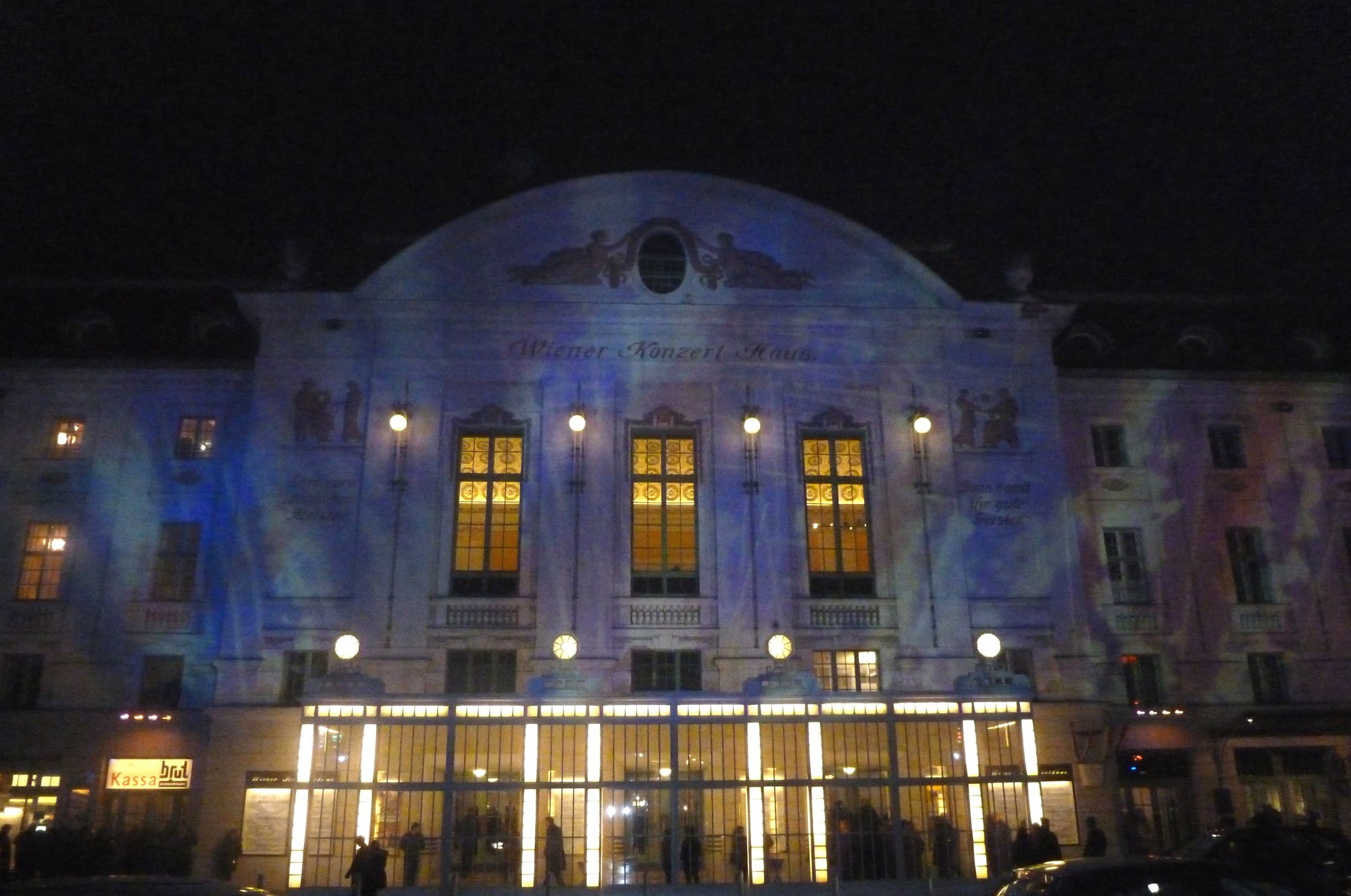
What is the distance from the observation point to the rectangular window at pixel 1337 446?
26.0 meters

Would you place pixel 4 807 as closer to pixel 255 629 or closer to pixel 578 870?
pixel 255 629

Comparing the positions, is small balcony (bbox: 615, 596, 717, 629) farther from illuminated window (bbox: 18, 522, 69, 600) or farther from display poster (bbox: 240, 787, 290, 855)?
illuminated window (bbox: 18, 522, 69, 600)

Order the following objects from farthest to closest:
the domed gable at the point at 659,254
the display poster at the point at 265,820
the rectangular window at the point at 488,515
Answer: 1. the domed gable at the point at 659,254
2. the rectangular window at the point at 488,515
3. the display poster at the point at 265,820

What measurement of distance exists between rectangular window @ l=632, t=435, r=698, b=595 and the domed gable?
3.78m

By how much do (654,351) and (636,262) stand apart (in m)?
2.33

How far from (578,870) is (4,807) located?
1450 cm

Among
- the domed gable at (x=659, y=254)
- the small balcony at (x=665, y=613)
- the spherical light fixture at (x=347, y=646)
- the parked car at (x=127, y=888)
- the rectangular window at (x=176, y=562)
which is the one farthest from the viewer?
the domed gable at (x=659, y=254)

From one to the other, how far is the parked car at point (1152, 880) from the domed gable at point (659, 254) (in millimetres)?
17657

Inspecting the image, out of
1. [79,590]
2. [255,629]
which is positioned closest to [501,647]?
[255,629]

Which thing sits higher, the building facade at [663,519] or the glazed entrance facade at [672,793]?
the building facade at [663,519]

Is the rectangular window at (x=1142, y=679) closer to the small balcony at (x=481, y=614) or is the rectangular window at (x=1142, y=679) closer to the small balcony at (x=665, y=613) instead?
the small balcony at (x=665, y=613)

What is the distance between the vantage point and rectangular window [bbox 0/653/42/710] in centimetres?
2264

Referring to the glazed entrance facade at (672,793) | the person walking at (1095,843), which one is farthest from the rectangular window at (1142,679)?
the glazed entrance facade at (672,793)

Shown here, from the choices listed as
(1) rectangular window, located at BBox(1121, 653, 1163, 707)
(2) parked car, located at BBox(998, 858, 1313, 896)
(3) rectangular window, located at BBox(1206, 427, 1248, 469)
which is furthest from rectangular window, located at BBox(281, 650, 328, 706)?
(3) rectangular window, located at BBox(1206, 427, 1248, 469)
